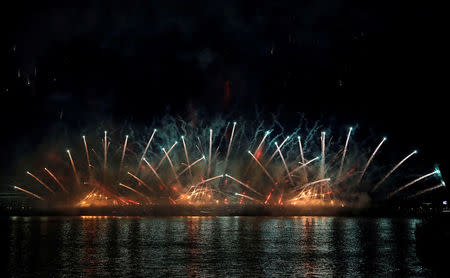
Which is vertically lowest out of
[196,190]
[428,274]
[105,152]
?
[428,274]

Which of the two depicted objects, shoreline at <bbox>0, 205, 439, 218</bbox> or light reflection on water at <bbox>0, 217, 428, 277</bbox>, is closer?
light reflection on water at <bbox>0, 217, 428, 277</bbox>

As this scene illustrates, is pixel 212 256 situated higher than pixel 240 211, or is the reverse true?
pixel 240 211

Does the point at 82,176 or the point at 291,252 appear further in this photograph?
the point at 82,176

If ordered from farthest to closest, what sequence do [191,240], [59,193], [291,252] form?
1. [59,193]
2. [191,240]
3. [291,252]

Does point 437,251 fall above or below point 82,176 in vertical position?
below

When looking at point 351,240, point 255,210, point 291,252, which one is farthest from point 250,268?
point 255,210

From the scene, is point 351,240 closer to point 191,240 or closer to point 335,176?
point 191,240

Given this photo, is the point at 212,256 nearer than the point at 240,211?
Yes

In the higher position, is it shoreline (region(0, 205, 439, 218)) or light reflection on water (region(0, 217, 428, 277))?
→ shoreline (region(0, 205, 439, 218))

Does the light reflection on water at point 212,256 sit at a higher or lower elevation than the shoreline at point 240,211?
lower

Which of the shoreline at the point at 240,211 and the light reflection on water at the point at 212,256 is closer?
the light reflection on water at the point at 212,256

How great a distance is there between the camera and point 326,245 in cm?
3067

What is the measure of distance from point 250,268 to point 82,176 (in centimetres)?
6205

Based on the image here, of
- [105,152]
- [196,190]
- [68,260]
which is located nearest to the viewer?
[68,260]
